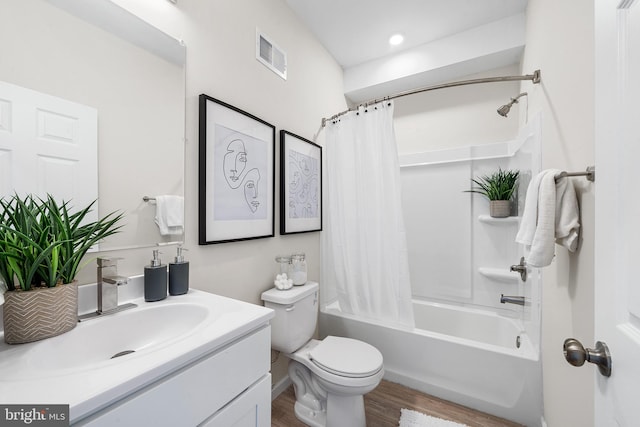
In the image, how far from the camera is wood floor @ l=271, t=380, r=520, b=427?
152 cm

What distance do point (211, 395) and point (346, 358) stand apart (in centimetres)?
93

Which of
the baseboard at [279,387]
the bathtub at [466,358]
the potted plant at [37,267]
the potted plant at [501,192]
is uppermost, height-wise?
the potted plant at [501,192]

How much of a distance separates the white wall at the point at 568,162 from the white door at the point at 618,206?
45cm

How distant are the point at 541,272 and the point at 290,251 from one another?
1.52m

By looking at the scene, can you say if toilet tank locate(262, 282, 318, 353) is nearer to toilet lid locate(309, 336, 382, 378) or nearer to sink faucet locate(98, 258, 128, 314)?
toilet lid locate(309, 336, 382, 378)

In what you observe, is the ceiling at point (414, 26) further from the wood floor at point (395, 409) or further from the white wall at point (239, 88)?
the wood floor at point (395, 409)

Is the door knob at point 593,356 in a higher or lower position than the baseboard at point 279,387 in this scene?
higher

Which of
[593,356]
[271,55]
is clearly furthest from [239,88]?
[593,356]

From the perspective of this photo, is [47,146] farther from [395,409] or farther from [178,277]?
[395,409]

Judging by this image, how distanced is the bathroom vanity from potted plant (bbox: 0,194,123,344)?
0.16ft

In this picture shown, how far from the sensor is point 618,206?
1.67 ft

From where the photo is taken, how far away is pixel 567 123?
1120 mm

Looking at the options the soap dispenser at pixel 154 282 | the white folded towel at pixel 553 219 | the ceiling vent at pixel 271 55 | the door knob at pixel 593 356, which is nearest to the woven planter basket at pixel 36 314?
the soap dispenser at pixel 154 282

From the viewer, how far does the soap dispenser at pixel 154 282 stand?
0.99m
